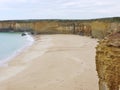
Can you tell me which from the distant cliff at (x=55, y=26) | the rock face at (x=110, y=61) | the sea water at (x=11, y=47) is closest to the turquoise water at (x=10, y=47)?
the sea water at (x=11, y=47)

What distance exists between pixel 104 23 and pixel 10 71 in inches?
1340

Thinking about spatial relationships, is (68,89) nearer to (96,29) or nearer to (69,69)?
(69,69)

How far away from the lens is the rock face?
505cm

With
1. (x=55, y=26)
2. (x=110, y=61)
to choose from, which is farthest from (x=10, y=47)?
(x=110, y=61)

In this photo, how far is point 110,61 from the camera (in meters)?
5.20

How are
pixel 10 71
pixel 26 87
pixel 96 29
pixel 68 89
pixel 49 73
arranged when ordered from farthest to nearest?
pixel 96 29 < pixel 10 71 < pixel 49 73 < pixel 26 87 < pixel 68 89

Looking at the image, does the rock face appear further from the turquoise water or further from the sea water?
the turquoise water

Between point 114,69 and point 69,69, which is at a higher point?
point 114,69

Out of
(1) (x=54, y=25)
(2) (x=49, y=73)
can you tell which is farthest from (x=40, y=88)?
(1) (x=54, y=25)

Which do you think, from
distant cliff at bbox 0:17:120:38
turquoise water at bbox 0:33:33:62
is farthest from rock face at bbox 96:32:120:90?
distant cliff at bbox 0:17:120:38

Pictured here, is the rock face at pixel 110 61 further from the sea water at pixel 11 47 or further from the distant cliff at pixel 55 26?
the distant cliff at pixel 55 26

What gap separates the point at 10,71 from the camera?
720 inches

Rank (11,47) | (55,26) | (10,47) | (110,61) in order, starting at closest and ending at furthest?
1. (110,61)
2. (11,47)
3. (10,47)
4. (55,26)

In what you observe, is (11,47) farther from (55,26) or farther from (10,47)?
(55,26)
